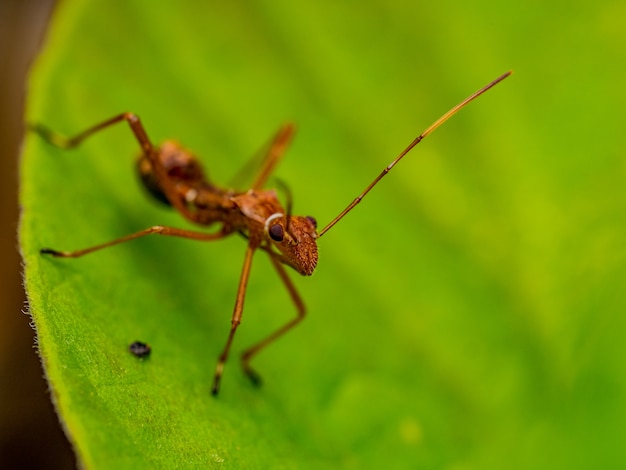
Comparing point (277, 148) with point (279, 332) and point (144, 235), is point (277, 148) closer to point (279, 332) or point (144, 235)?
point (144, 235)

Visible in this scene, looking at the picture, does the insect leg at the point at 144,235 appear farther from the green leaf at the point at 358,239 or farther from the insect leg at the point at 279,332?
the insect leg at the point at 279,332

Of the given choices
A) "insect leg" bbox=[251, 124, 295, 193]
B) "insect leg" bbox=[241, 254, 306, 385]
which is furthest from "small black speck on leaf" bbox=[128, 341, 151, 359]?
"insect leg" bbox=[251, 124, 295, 193]

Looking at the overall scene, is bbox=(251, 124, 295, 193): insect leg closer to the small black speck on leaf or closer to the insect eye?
the insect eye

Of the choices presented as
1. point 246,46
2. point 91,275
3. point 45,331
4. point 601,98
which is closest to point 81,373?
point 45,331

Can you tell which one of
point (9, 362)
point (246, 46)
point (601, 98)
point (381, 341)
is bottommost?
point (9, 362)

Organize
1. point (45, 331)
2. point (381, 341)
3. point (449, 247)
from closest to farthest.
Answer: point (45, 331) → point (381, 341) → point (449, 247)

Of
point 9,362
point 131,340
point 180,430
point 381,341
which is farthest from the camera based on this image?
point 9,362

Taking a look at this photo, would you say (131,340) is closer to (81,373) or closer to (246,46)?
(81,373)
